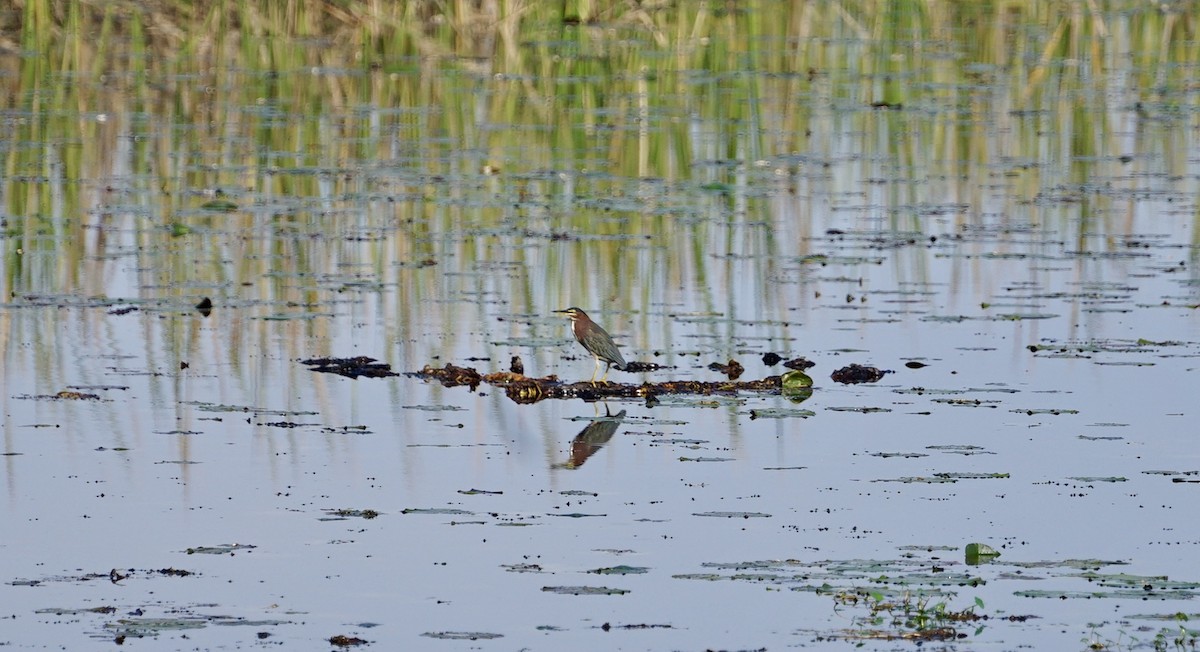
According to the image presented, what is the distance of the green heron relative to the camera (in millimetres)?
9000

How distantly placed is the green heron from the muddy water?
250 millimetres

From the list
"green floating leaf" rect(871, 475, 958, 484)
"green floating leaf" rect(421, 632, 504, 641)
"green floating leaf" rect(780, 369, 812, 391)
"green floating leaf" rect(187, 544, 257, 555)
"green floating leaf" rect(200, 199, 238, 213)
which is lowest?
"green floating leaf" rect(421, 632, 504, 641)

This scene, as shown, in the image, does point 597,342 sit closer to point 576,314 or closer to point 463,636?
point 576,314

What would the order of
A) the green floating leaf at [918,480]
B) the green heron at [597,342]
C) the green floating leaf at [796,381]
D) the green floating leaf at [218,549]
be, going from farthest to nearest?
the green heron at [597,342] → the green floating leaf at [796,381] → the green floating leaf at [918,480] → the green floating leaf at [218,549]

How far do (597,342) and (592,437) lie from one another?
0.98 meters

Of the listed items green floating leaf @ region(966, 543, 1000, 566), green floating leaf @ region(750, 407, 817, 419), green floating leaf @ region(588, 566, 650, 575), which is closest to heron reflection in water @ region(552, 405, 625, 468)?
green floating leaf @ region(750, 407, 817, 419)

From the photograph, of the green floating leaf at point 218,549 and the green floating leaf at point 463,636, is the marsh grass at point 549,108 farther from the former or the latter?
the green floating leaf at point 463,636

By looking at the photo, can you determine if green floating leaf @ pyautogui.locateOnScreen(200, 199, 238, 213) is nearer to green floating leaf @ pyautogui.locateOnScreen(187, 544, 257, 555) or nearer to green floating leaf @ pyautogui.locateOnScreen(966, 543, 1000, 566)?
green floating leaf @ pyautogui.locateOnScreen(187, 544, 257, 555)

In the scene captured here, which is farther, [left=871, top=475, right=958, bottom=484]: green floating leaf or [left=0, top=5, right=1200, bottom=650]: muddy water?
[left=871, top=475, right=958, bottom=484]: green floating leaf

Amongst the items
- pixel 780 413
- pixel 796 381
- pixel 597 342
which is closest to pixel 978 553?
pixel 780 413

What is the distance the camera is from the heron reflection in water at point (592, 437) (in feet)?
25.4

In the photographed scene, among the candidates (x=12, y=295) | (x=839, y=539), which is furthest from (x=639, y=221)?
(x=839, y=539)

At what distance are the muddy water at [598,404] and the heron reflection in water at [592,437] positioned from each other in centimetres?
2

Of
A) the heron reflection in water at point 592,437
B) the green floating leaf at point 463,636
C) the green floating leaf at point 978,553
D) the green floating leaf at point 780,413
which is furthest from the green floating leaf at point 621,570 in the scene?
the green floating leaf at point 780,413
